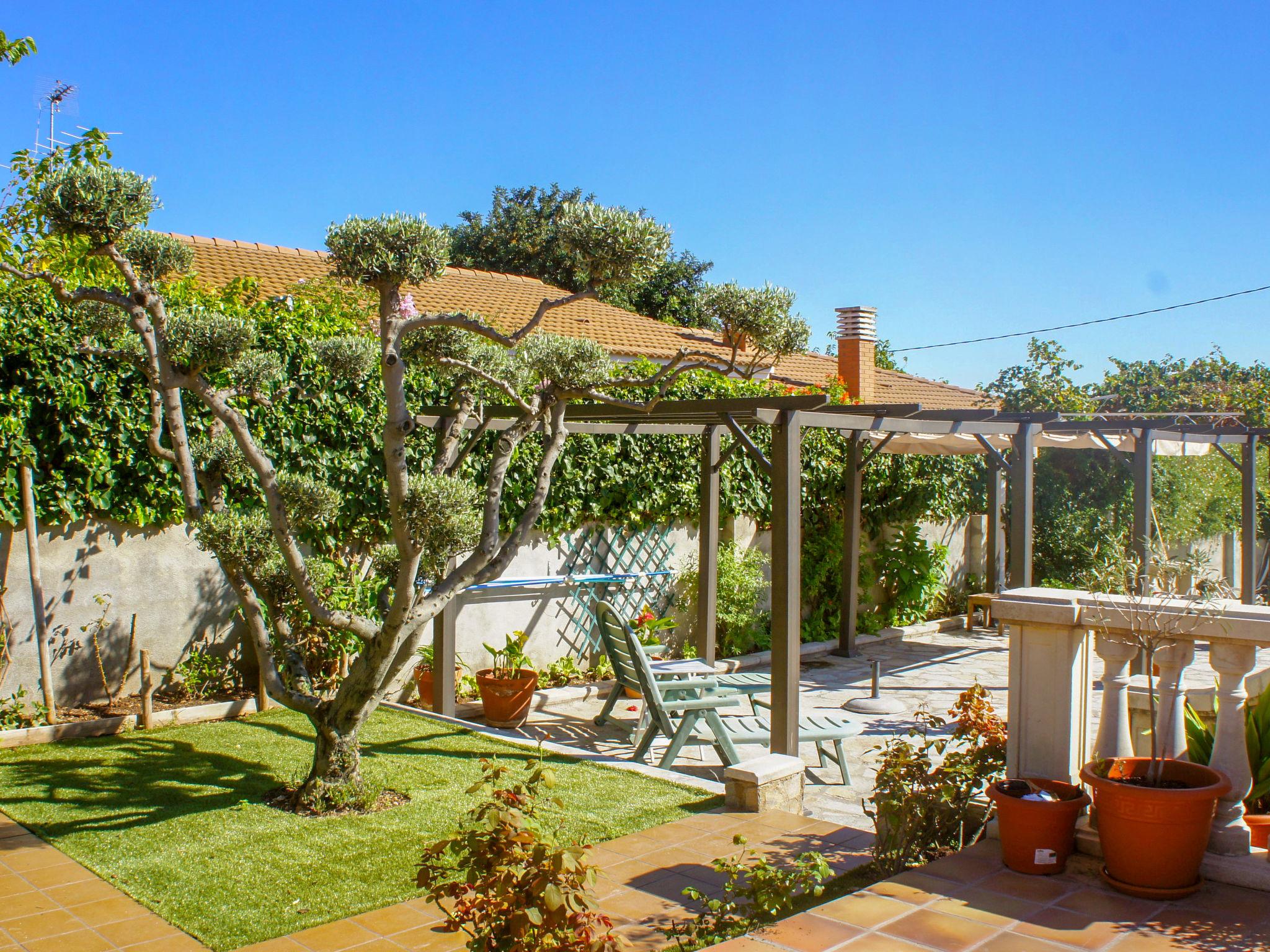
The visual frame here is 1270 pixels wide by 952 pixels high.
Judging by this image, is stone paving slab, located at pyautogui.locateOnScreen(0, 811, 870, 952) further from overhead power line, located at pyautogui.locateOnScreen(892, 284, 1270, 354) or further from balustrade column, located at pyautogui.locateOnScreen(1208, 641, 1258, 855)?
overhead power line, located at pyautogui.locateOnScreen(892, 284, 1270, 354)

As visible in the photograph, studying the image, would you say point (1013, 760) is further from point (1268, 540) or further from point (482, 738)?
point (1268, 540)

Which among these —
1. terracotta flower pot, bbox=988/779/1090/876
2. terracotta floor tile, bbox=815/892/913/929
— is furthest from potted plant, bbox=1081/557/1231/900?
terracotta floor tile, bbox=815/892/913/929

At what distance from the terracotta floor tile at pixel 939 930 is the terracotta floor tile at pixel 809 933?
0.12m

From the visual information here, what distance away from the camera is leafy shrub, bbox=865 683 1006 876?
3529 millimetres

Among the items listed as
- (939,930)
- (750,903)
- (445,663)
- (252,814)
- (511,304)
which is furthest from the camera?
(511,304)

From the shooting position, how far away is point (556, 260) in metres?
25.0

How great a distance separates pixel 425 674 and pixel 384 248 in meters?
4.11

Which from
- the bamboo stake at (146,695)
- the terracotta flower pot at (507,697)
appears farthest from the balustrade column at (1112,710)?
the bamboo stake at (146,695)

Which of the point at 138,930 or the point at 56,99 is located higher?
the point at 56,99

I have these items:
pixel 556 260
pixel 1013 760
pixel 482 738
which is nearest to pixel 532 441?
pixel 482 738

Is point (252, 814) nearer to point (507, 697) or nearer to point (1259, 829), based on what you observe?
point (507, 697)

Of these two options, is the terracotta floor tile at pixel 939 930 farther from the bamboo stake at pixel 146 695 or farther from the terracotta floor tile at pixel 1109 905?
the bamboo stake at pixel 146 695

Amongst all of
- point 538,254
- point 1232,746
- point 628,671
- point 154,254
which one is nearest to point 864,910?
point 1232,746

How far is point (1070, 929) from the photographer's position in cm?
278
